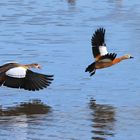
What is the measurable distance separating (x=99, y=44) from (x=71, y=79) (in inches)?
32.0

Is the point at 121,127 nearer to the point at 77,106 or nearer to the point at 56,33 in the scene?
the point at 77,106

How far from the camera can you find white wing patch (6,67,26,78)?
11.4 m

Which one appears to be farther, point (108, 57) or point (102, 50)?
point (102, 50)

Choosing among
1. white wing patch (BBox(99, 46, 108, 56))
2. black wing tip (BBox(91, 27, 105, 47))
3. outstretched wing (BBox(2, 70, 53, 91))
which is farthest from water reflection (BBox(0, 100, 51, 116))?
black wing tip (BBox(91, 27, 105, 47))

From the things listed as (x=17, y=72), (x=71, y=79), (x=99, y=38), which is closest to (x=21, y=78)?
(x=17, y=72)

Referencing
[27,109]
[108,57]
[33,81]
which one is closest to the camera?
[27,109]

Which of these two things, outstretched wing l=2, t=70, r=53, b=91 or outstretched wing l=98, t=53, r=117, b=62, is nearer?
outstretched wing l=2, t=70, r=53, b=91

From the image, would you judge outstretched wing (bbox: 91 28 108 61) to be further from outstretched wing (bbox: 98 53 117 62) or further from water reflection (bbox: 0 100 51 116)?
water reflection (bbox: 0 100 51 116)

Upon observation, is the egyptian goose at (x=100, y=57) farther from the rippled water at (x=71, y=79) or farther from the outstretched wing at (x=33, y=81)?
the outstretched wing at (x=33, y=81)

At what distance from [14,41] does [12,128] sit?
6.29 m

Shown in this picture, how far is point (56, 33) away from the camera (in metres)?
17.1

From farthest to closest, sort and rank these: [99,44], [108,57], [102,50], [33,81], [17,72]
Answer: [99,44] < [102,50] < [108,57] < [33,81] < [17,72]

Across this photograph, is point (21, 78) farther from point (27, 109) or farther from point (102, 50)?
point (102, 50)

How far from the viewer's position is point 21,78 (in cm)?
1152
